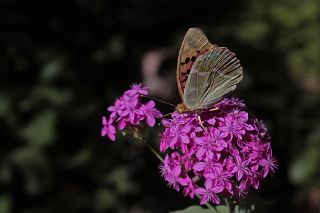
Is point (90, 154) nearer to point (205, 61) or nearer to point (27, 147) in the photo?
point (27, 147)

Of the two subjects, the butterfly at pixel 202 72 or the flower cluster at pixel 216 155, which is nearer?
the flower cluster at pixel 216 155

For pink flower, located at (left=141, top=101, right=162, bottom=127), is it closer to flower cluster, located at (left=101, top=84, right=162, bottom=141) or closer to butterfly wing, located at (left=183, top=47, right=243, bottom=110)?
flower cluster, located at (left=101, top=84, right=162, bottom=141)

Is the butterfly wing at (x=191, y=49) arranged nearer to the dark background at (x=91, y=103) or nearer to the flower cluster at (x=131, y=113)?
the flower cluster at (x=131, y=113)

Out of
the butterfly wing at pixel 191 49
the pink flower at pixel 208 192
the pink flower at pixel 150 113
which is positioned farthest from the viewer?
the pink flower at pixel 150 113

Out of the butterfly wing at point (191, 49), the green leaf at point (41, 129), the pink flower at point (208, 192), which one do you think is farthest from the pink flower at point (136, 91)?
the green leaf at point (41, 129)

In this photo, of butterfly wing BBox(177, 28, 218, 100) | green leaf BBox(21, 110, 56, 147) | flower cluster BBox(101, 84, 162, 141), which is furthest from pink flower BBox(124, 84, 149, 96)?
green leaf BBox(21, 110, 56, 147)

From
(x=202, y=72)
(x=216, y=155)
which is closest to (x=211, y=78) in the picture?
(x=202, y=72)

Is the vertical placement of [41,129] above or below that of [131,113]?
above

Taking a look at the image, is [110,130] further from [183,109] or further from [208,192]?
[208,192]
